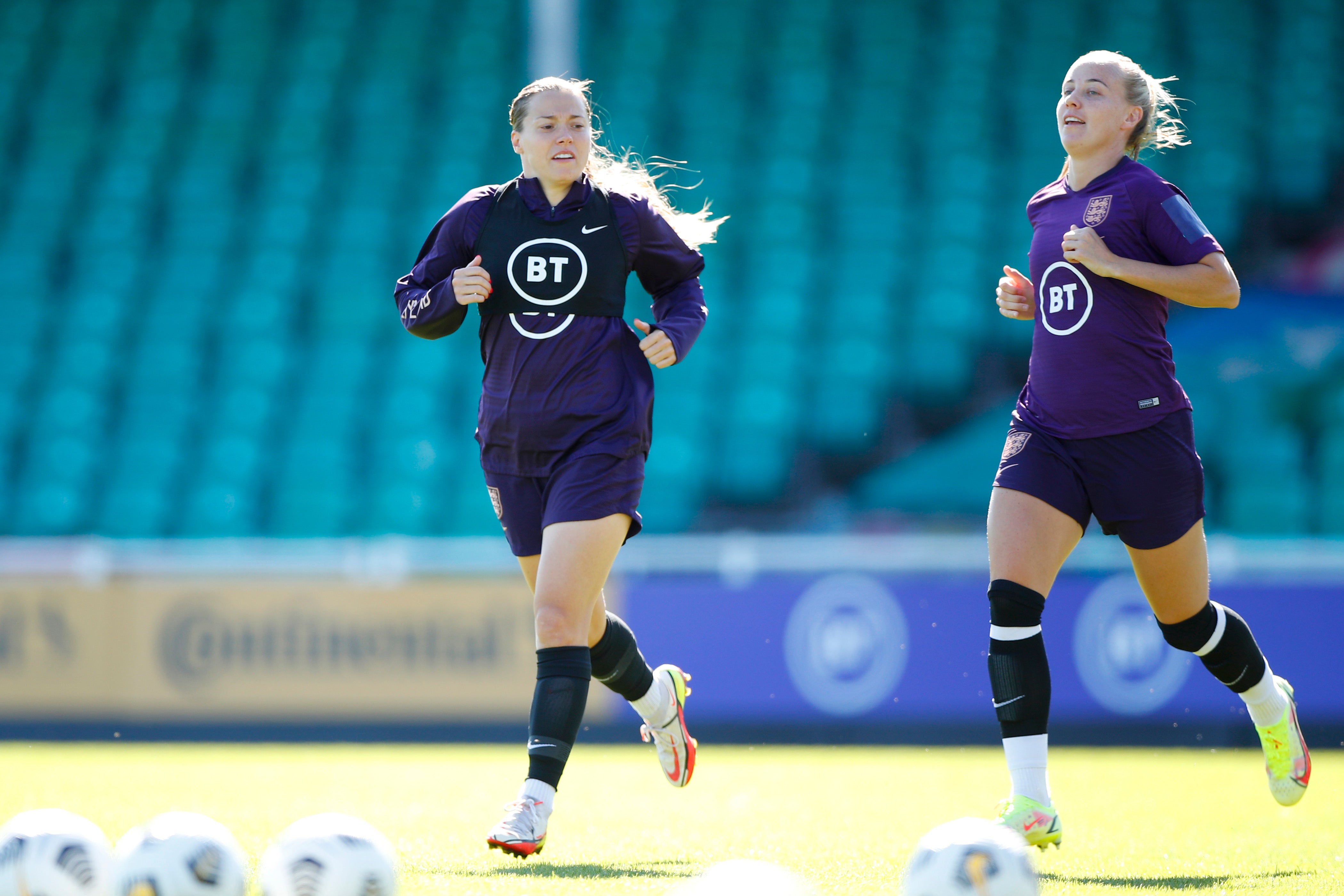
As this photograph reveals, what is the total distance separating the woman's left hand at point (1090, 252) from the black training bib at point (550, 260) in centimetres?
129

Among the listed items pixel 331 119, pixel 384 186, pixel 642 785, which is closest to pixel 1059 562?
pixel 642 785

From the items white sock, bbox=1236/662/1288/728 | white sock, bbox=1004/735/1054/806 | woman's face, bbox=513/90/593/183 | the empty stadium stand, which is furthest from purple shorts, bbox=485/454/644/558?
the empty stadium stand

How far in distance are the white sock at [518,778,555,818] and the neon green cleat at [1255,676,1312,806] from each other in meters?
2.32

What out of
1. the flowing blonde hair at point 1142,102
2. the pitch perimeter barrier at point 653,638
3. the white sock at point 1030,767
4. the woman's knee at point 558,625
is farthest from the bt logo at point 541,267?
the pitch perimeter barrier at point 653,638

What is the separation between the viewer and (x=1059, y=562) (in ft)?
14.3

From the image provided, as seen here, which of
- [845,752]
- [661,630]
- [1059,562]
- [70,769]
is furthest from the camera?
[661,630]

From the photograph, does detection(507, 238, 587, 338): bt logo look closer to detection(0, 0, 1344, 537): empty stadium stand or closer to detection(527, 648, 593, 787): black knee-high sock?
detection(527, 648, 593, 787): black knee-high sock

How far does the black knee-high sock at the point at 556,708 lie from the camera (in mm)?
4074

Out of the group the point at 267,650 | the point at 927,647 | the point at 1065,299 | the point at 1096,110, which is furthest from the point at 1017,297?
the point at 267,650

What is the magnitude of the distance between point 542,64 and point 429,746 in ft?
21.6

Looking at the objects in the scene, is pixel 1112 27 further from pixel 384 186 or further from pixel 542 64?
pixel 384 186

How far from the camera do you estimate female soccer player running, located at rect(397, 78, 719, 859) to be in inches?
168

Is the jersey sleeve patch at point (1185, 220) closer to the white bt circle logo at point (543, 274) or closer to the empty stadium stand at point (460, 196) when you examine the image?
the white bt circle logo at point (543, 274)

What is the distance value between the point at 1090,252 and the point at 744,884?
236 centimetres
